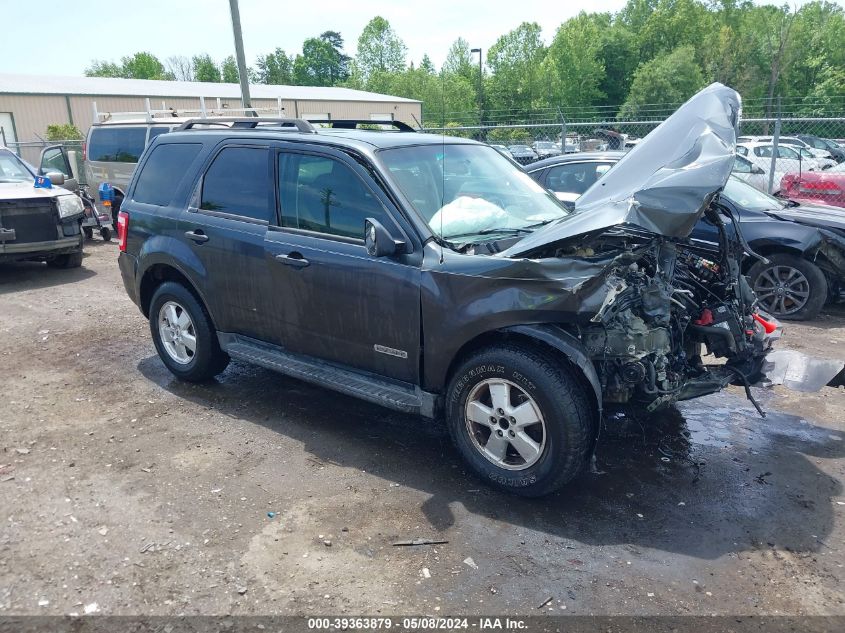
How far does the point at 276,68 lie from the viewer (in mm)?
102625

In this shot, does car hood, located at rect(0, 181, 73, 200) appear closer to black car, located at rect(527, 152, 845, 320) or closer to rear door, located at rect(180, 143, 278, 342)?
rear door, located at rect(180, 143, 278, 342)

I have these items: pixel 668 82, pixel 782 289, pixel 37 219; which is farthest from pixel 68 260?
pixel 668 82

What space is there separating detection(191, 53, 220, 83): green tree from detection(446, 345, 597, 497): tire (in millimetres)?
103434

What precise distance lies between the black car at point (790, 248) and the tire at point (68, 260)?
7.85 meters

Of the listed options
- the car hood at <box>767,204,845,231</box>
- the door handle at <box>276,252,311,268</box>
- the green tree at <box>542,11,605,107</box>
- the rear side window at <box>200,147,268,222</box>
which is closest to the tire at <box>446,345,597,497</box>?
the door handle at <box>276,252,311,268</box>

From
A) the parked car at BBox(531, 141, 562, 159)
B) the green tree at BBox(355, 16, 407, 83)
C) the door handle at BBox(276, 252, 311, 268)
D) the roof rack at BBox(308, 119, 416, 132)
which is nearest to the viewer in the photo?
the door handle at BBox(276, 252, 311, 268)

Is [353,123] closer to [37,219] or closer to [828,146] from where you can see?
[37,219]

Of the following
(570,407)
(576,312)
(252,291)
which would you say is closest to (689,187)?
(576,312)

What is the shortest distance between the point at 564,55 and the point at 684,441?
2511 inches

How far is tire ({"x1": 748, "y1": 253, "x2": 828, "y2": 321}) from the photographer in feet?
23.6

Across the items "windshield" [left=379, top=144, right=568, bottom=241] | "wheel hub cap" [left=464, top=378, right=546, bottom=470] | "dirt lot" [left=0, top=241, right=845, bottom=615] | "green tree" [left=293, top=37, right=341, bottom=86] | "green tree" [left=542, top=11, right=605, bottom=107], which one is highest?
"green tree" [left=293, top=37, right=341, bottom=86]

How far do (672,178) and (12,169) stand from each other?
1071 centimetres

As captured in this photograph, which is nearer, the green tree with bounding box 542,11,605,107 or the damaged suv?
the damaged suv

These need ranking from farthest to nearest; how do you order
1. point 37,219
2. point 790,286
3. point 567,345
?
1. point 37,219
2. point 790,286
3. point 567,345
